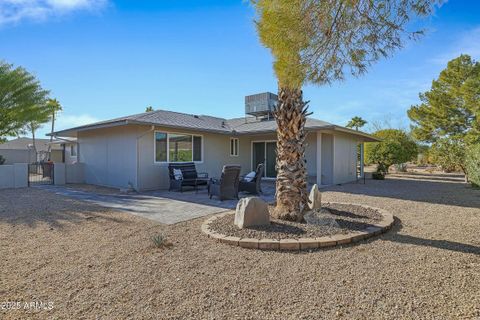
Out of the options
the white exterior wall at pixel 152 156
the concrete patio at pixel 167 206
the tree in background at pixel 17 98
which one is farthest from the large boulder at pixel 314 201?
the tree in background at pixel 17 98

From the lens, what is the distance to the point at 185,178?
38.3 ft

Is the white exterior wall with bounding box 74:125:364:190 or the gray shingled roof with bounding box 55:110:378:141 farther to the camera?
the white exterior wall with bounding box 74:125:364:190

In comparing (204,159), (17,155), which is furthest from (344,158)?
(17,155)

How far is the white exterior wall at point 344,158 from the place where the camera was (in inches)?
565

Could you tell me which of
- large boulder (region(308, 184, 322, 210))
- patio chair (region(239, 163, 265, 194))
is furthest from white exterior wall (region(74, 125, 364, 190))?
large boulder (region(308, 184, 322, 210))

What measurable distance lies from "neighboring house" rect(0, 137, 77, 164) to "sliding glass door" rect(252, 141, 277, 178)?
10789 millimetres

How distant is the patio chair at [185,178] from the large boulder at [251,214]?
6.12m

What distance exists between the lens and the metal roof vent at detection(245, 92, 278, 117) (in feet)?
57.5

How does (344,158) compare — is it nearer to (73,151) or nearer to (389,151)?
(389,151)

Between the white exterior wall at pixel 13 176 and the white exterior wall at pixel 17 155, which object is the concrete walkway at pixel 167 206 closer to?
the white exterior wall at pixel 13 176

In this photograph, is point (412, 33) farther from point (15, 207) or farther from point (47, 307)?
point (15, 207)

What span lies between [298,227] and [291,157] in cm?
136

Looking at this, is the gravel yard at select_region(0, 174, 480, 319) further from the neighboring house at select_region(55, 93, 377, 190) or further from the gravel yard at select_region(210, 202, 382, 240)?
the neighboring house at select_region(55, 93, 377, 190)

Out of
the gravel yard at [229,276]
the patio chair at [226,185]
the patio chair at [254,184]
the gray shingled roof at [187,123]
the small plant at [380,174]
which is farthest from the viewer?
the small plant at [380,174]
